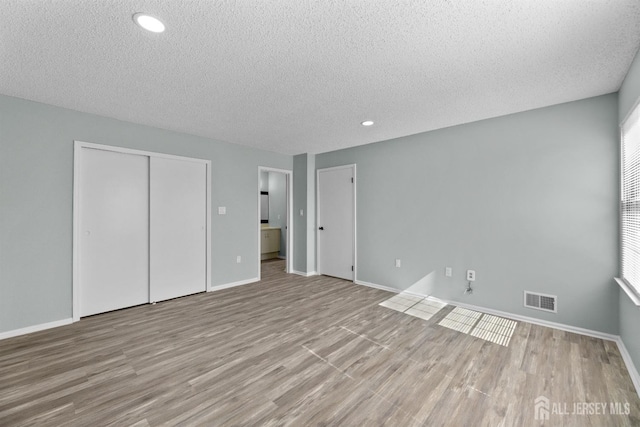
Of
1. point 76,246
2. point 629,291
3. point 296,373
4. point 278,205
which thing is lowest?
point 296,373

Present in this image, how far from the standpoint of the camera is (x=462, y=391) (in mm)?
1914

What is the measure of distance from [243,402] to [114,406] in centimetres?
84

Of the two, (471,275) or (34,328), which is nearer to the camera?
(34,328)

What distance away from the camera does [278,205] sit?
759 centimetres

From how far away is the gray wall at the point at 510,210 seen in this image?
2.73 meters

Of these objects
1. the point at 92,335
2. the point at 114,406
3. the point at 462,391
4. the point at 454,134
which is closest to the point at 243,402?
the point at 114,406

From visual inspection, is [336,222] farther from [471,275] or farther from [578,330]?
[578,330]

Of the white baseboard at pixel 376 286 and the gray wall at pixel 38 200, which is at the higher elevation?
the gray wall at pixel 38 200

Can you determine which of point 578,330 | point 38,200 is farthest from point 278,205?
point 578,330

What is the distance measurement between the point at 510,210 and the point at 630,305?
1328 mm

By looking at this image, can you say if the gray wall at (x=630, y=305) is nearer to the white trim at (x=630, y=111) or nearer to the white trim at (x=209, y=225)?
the white trim at (x=630, y=111)

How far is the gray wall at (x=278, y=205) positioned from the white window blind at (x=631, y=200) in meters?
6.20

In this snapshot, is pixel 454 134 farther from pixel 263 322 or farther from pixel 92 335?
pixel 92 335

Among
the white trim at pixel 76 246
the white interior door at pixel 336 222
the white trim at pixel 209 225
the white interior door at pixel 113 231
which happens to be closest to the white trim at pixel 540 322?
the white interior door at pixel 336 222
